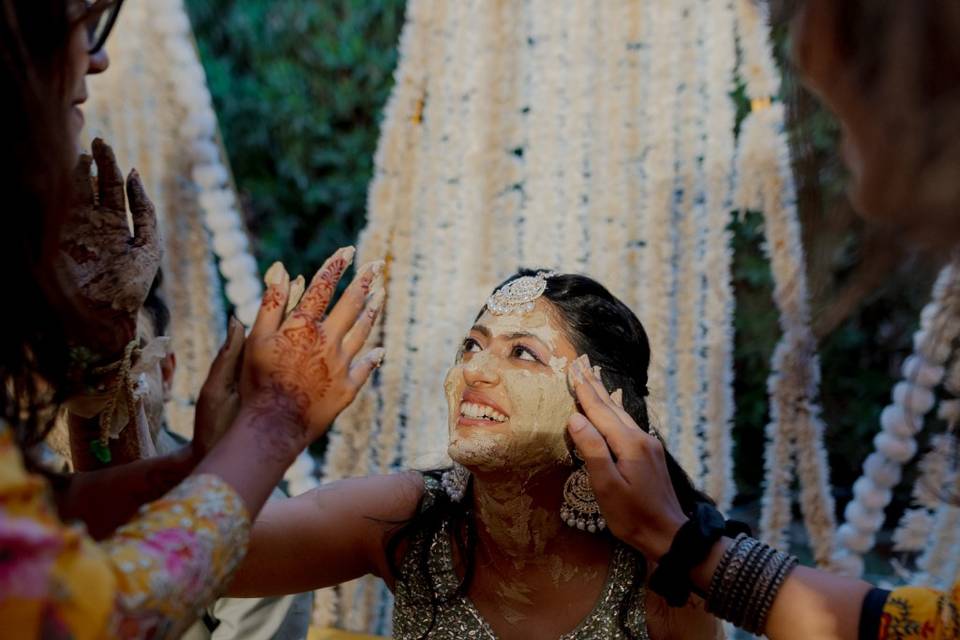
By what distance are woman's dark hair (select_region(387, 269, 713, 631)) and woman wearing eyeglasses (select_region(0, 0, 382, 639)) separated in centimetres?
78

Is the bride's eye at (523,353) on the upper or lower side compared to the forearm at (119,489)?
upper

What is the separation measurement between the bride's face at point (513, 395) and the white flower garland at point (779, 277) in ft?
3.60

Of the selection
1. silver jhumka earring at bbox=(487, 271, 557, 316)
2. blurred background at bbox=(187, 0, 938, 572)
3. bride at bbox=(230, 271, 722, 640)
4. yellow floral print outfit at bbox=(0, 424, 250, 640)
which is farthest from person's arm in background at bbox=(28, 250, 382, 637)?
blurred background at bbox=(187, 0, 938, 572)

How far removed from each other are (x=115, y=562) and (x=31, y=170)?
0.41m

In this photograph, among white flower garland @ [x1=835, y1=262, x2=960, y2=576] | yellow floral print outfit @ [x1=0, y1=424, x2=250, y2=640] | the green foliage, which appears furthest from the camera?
the green foliage

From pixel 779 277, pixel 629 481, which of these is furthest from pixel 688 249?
pixel 629 481

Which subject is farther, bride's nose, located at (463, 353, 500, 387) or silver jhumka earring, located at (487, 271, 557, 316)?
silver jhumka earring, located at (487, 271, 557, 316)

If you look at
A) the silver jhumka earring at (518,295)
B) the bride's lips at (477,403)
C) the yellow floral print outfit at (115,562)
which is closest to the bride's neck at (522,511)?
the bride's lips at (477,403)

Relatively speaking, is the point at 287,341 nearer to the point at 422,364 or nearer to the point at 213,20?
the point at 422,364

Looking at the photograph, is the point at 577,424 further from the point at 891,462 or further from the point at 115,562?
the point at 891,462

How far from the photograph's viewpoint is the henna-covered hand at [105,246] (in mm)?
1559

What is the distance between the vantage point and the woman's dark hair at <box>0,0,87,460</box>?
1028 millimetres

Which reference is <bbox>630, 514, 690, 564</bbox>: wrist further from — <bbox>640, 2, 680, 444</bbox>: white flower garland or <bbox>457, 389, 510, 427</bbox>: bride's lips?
<bbox>640, 2, 680, 444</bbox>: white flower garland

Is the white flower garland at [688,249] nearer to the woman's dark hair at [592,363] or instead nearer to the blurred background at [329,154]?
the woman's dark hair at [592,363]
